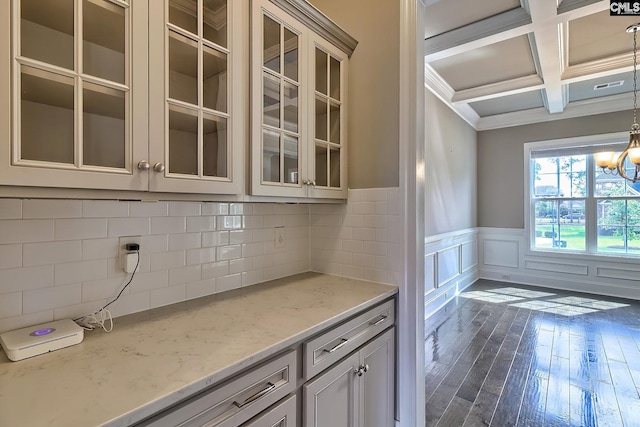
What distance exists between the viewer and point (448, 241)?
432 centimetres

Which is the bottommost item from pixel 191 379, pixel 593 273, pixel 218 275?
pixel 593 273

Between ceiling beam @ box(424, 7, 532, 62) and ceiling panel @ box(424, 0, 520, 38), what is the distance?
46 mm

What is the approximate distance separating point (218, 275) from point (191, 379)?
78 cm

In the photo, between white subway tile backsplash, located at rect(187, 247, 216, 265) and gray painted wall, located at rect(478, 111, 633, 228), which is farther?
gray painted wall, located at rect(478, 111, 633, 228)

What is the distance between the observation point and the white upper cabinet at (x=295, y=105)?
4.41 feet

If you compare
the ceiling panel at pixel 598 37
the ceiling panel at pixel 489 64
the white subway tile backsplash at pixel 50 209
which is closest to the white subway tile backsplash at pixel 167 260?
the white subway tile backsplash at pixel 50 209

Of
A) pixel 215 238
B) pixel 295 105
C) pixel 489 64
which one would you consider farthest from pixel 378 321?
pixel 489 64

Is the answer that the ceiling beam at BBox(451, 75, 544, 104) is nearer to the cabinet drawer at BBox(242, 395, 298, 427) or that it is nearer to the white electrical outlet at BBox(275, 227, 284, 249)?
the white electrical outlet at BBox(275, 227, 284, 249)

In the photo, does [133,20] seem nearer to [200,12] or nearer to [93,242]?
[200,12]

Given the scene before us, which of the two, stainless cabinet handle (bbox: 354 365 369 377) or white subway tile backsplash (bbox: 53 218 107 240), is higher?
white subway tile backsplash (bbox: 53 218 107 240)

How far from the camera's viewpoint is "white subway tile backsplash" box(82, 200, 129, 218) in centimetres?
113

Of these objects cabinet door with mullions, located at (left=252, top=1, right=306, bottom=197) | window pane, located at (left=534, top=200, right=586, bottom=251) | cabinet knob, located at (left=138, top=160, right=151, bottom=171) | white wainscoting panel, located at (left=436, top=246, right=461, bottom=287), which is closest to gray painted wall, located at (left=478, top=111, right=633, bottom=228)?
window pane, located at (left=534, top=200, right=586, bottom=251)

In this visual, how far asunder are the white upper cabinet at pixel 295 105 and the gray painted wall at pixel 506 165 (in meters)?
4.70

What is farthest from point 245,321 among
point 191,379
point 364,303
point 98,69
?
point 98,69
